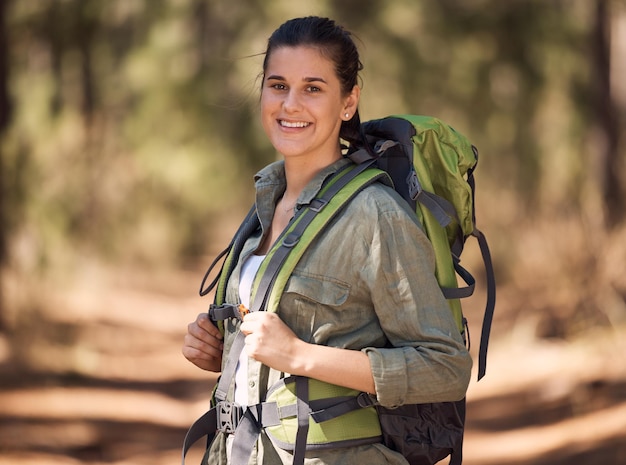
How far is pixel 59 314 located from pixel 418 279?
612cm

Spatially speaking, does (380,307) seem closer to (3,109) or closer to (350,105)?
(350,105)

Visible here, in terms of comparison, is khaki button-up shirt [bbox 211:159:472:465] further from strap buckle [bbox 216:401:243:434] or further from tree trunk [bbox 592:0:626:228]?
tree trunk [bbox 592:0:626:228]

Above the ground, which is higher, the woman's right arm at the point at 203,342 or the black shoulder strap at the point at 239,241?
the black shoulder strap at the point at 239,241

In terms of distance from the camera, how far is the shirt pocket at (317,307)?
1944 millimetres

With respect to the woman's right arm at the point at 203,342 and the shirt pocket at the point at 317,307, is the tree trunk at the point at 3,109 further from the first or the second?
the shirt pocket at the point at 317,307

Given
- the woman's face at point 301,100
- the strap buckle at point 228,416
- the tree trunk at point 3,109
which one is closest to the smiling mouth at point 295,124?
the woman's face at point 301,100

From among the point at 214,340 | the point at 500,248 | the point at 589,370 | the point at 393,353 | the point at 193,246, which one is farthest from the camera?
the point at 193,246

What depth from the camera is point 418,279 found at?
1.95m

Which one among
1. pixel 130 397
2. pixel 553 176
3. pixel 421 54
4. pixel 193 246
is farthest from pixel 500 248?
pixel 193 246

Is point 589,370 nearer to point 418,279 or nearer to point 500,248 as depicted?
point 500,248

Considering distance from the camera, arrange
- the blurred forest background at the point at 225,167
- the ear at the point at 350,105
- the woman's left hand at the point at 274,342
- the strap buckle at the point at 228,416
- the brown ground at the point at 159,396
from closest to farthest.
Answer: the woman's left hand at the point at 274,342, the strap buckle at the point at 228,416, the ear at the point at 350,105, the brown ground at the point at 159,396, the blurred forest background at the point at 225,167

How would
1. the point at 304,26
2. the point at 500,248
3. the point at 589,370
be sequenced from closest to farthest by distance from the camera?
the point at 304,26 → the point at 589,370 → the point at 500,248

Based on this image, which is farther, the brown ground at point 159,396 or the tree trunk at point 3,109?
the tree trunk at point 3,109

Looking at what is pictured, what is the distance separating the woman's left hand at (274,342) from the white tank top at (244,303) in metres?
0.12
